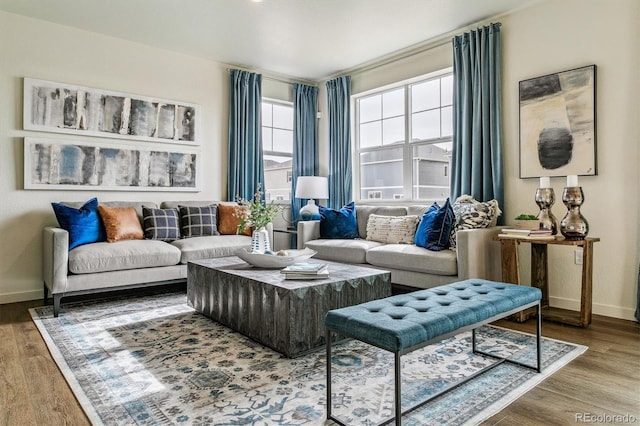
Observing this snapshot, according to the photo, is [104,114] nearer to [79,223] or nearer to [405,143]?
[79,223]

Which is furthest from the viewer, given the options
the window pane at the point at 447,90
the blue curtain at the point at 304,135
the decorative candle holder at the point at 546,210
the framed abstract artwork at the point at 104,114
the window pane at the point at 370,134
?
the blue curtain at the point at 304,135

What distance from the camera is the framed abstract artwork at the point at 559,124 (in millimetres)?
3254

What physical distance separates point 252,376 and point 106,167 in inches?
123

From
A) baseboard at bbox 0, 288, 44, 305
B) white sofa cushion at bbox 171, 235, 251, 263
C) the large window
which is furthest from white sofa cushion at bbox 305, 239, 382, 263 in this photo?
baseboard at bbox 0, 288, 44, 305

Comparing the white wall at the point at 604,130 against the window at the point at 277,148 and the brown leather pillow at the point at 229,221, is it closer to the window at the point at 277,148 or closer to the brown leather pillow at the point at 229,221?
the brown leather pillow at the point at 229,221

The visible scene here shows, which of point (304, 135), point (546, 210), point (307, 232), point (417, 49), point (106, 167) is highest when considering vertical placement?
point (417, 49)

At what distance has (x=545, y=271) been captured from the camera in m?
3.33

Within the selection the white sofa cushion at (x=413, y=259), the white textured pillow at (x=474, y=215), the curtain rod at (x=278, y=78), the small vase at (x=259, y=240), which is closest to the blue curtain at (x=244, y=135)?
the curtain rod at (x=278, y=78)

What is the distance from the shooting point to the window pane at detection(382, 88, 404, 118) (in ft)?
16.5

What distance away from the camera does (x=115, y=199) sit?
435 cm

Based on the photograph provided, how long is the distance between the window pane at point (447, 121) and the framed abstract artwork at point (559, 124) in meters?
0.89

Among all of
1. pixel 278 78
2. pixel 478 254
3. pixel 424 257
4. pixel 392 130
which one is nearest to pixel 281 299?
pixel 424 257

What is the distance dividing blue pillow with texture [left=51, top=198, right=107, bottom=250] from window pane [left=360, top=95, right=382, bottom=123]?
3.45m

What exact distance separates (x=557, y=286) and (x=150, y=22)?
442 centimetres
